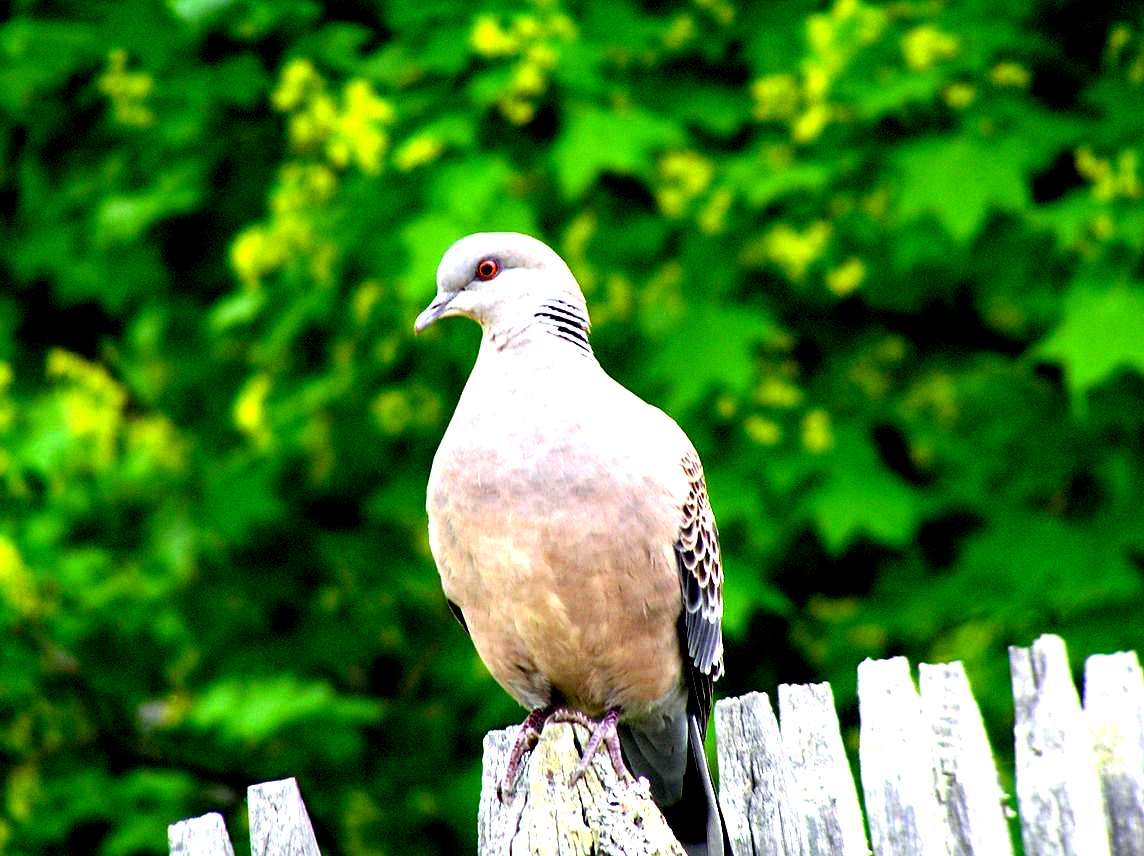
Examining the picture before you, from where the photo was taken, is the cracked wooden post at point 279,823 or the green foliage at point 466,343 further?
the green foliage at point 466,343

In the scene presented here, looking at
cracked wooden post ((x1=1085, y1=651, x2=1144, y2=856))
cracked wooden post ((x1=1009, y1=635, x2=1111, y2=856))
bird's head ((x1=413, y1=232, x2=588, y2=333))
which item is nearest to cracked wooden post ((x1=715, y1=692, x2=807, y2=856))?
cracked wooden post ((x1=1009, y1=635, x2=1111, y2=856))

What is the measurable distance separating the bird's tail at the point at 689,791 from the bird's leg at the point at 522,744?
222 mm

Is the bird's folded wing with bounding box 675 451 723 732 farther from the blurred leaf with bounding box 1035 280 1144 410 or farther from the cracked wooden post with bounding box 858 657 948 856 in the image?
the blurred leaf with bounding box 1035 280 1144 410

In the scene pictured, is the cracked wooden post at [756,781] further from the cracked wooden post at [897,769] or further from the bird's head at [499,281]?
the bird's head at [499,281]

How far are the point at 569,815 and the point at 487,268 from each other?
1.19m

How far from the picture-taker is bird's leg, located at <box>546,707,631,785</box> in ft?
7.23

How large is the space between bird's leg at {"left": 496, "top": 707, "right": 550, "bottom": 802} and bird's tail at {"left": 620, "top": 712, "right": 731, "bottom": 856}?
222 mm

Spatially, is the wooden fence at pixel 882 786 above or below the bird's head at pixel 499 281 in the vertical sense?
below

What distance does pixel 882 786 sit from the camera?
6.90ft

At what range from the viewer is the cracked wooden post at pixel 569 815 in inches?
80.1

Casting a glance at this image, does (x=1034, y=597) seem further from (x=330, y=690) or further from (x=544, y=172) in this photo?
(x=330, y=690)

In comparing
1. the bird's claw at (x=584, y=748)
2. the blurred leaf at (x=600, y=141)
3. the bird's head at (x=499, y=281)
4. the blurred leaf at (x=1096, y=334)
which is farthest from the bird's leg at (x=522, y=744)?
the blurred leaf at (x=1096, y=334)

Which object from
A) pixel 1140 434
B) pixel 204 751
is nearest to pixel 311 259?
pixel 204 751

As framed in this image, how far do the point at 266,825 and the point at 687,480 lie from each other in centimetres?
110
